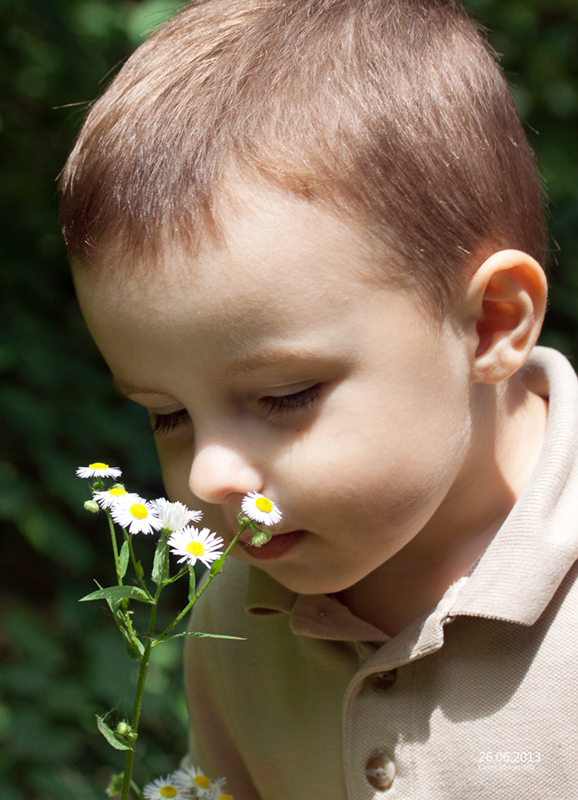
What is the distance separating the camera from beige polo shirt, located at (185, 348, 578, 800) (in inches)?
29.8

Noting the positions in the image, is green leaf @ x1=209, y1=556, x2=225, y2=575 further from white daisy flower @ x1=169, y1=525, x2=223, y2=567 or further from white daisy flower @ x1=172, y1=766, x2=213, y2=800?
white daisy flower @ x1=172, y1=766, x2=213, y2=800

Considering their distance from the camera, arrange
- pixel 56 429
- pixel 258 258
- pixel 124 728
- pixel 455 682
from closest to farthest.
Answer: pixel 124 728
pixel 258 258
pixel 455 682
pixel 56 429

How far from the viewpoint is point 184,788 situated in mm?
747

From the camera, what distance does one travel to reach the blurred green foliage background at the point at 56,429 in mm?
1492

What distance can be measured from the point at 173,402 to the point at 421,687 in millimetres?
364

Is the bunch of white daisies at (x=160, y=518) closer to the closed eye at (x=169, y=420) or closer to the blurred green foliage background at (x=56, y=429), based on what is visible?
the closed eye at (x=169, y=420)

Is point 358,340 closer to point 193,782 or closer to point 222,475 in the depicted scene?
point 222,475

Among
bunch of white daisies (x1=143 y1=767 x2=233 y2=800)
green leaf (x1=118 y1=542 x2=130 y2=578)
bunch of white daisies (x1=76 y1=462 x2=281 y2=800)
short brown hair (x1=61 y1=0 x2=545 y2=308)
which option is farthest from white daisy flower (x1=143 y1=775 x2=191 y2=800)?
short brown hair (x1=61 y1=0 x2=545 y2=308)

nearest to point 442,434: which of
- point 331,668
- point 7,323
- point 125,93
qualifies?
point 331,668

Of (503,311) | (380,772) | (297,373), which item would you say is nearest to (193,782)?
(380,772)

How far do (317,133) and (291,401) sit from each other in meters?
0.23

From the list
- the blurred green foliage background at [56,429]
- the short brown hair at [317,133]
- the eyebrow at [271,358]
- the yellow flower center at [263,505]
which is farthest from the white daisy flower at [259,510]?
the blurred green foliage background at [56,429]

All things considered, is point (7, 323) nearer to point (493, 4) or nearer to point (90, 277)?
point (90, 277)

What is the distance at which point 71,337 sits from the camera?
1.79 m
